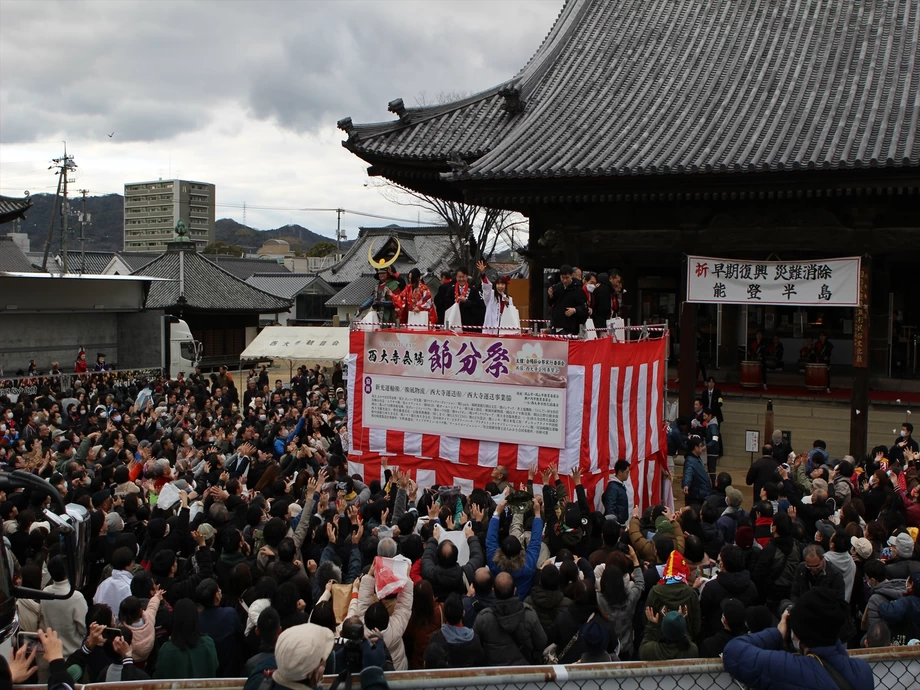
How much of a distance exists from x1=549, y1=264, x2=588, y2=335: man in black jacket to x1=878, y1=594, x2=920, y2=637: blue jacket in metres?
5.45

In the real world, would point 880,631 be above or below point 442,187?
below

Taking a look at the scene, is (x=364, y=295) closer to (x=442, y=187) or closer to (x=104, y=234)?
(x=442, y=187)

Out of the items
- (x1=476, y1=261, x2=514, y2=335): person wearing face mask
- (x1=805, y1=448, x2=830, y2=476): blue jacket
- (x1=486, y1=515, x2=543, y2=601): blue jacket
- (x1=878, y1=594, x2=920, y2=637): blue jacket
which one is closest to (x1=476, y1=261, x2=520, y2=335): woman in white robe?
(x1=476, y1=261, x2=514, y2=335): person wearing face mask

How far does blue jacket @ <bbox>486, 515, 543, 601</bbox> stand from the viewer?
582cm

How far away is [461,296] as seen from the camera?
11.0m

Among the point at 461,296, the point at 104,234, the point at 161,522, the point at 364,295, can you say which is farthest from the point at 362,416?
the point at 104,234

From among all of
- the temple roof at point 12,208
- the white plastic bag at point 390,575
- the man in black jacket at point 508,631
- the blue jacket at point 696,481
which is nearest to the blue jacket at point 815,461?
the blue jacket at point 696,481

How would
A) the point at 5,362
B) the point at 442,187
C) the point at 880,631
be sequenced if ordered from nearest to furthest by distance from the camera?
the point at 880,631 < the point at 442,187 < the point at 5,362

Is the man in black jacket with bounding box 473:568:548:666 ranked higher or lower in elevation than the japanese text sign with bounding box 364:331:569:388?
lower

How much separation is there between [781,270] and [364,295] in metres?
36.6

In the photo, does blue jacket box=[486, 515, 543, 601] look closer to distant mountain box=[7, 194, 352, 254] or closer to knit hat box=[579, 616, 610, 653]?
knit hat box=[579, 616, 610, 653]

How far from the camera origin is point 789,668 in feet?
10.9

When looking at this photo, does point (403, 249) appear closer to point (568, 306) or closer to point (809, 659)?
point (568, 306)

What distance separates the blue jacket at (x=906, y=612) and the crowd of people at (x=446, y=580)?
0.04ft
